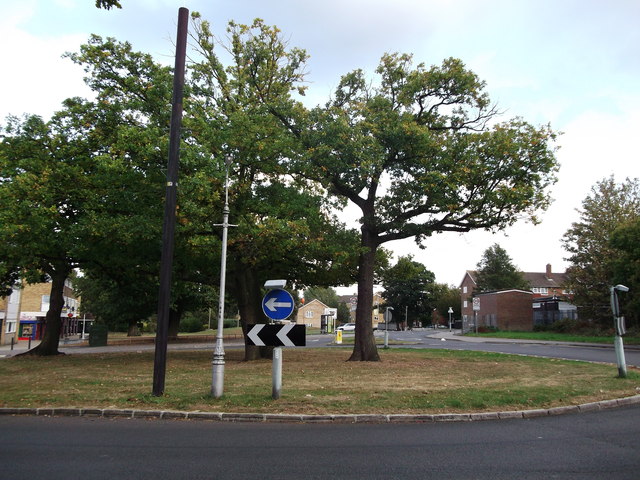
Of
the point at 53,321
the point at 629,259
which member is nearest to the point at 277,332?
the point at 53,321

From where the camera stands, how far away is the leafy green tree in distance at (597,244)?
1599 inches

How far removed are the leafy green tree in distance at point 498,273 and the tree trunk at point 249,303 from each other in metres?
65.5

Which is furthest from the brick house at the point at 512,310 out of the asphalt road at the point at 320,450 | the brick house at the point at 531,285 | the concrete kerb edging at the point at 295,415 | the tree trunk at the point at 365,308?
the asphalt road at the point at 320,450

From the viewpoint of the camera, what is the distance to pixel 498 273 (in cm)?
8088

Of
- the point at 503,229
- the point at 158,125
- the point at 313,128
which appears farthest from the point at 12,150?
the point at 503,229

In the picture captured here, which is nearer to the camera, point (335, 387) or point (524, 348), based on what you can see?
point (335, 387)

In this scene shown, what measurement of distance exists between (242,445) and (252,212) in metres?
11.2

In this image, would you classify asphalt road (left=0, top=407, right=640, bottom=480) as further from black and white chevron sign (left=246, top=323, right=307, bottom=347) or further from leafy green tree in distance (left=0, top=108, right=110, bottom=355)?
leafy green tree in distance (left=0, top=108, right=110, bottom=355)

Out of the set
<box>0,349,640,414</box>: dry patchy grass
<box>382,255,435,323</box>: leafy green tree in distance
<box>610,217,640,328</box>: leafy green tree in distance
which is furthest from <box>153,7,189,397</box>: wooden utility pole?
<box>382,255,435,323</box>: leafy green tree in distance

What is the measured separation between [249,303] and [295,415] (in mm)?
12190

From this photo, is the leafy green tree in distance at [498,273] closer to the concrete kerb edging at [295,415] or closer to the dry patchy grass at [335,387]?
the dry patchy grass at [335,387]

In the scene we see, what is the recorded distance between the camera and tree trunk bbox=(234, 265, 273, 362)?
19781 mm

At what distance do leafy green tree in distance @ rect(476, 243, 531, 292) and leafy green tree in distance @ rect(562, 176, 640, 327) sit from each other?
3615 cm

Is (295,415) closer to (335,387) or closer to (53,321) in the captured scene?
(335,387)
